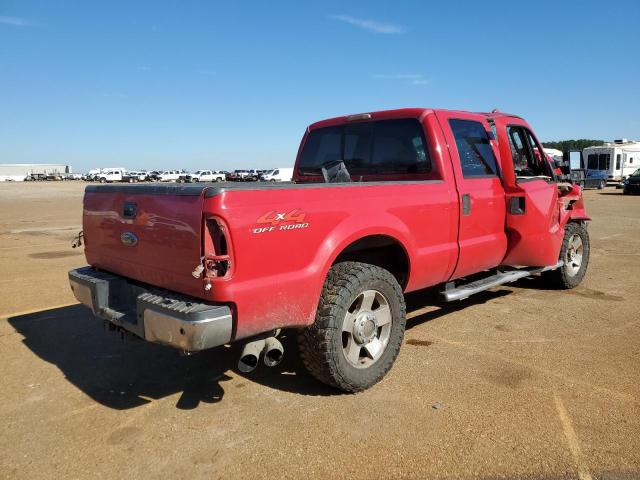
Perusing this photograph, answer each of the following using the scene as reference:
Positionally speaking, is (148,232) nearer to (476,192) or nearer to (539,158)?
(476,192)

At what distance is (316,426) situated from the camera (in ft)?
10.1

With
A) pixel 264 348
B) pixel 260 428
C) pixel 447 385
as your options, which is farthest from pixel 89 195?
pixel 447 385

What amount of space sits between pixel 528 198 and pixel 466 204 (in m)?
0.95

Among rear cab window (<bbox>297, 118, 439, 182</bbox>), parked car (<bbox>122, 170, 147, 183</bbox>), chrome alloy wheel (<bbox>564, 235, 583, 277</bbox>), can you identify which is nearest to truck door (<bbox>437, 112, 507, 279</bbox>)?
rear cab window (<bbox>297, 118, 439, 182</bbox>)

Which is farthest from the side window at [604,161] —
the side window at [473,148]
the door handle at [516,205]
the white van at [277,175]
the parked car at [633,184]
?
the side window at [473,148]

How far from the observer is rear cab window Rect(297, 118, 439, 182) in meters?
4.42

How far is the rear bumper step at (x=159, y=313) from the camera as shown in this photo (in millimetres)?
2705

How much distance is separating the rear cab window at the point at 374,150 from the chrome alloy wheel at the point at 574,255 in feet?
9.50

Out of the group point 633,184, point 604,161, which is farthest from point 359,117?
point 604,161

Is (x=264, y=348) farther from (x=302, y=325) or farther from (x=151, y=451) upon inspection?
(x=151, y=451)

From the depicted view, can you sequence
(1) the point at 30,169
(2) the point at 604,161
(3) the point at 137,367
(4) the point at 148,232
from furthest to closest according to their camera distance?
(1) the point at 30,169 → (2) the point at 604,161 → (3) the point at 137,367 → (4) the point at 148,232

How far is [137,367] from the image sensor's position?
13.3ft

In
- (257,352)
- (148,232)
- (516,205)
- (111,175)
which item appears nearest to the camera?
(257,352)

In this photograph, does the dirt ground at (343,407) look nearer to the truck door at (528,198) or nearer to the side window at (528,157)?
the truck door at (528,198)
